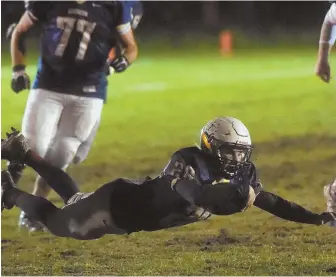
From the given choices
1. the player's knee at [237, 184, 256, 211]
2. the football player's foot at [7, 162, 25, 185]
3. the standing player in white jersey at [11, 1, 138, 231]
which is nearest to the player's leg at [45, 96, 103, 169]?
the standing player in white jersey at [11, 1, 138, 231]

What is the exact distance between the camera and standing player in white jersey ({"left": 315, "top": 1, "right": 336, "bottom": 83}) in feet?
10.4

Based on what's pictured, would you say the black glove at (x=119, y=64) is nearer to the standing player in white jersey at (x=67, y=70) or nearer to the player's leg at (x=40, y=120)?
the standing player in white jersey at (x=67, y=70)

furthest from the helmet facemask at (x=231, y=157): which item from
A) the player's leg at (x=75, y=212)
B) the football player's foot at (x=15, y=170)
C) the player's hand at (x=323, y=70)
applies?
the football player's foot at (x=15, y=170)

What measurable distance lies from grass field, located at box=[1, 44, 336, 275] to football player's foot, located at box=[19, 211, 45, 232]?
0.04 m

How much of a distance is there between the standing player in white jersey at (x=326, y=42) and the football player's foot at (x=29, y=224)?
142 cm

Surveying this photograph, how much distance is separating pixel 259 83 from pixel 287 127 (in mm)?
237

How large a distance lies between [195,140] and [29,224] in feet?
2.78

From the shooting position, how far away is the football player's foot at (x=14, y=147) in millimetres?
3123

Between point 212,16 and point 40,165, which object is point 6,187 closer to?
point 40,165

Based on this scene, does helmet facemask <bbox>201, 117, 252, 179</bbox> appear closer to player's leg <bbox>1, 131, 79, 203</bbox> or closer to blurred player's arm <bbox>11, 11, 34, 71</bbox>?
player's leg <bbox>1, 131, 79, 203</bbox>

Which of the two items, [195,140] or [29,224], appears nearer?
[195,140]

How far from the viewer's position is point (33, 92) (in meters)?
3.27

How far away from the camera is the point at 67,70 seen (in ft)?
10.6

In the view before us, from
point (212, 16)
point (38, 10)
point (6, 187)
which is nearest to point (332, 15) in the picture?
point (212, 16)
